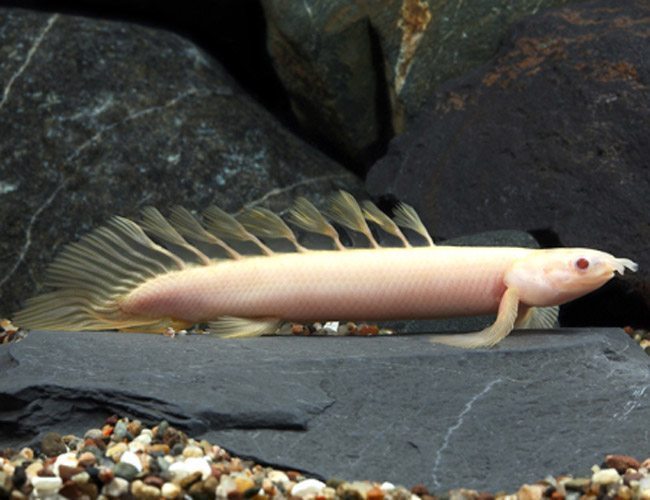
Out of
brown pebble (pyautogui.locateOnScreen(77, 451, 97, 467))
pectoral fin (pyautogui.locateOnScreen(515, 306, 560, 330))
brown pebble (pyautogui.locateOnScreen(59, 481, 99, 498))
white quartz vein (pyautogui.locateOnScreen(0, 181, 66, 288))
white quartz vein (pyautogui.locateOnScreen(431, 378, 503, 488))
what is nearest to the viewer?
brown pebble (pyautogui.locateOnScreen(59, 481, 99, 498))

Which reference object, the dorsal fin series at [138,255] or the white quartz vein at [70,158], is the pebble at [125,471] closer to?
the dorsal fin series at [138,255]

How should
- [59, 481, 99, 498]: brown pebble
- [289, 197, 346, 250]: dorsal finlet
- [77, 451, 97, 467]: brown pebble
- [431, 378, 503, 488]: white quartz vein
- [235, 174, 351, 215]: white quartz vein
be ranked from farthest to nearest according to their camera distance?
[235, 174, 351, 215]: white quartz vein < [289, 197, 346, 250]: dorsal finlet < [431, 378, 503, 488]: white quartz vein < [77, 451, 97, 467]: brown pebble < [59, 481, 99, 498]: brown pebble

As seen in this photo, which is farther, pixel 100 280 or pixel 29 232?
pixel 29 232

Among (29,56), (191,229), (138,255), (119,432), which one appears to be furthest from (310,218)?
(29,56)

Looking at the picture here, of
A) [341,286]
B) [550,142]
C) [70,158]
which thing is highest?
[550,142]

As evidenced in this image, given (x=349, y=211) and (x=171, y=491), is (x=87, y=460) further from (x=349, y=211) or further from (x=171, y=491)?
(x=349, y=211)

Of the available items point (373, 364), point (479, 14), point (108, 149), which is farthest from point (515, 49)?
point (373, 364)

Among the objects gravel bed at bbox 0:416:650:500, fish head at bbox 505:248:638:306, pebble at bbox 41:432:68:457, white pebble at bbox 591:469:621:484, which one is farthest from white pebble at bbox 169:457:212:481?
fish head at bbox 505:248:638:306

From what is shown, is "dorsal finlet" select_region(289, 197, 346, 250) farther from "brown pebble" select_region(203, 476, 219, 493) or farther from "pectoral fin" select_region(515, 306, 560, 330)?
"brown pebble" select_region(203, 476, 219, 493)
